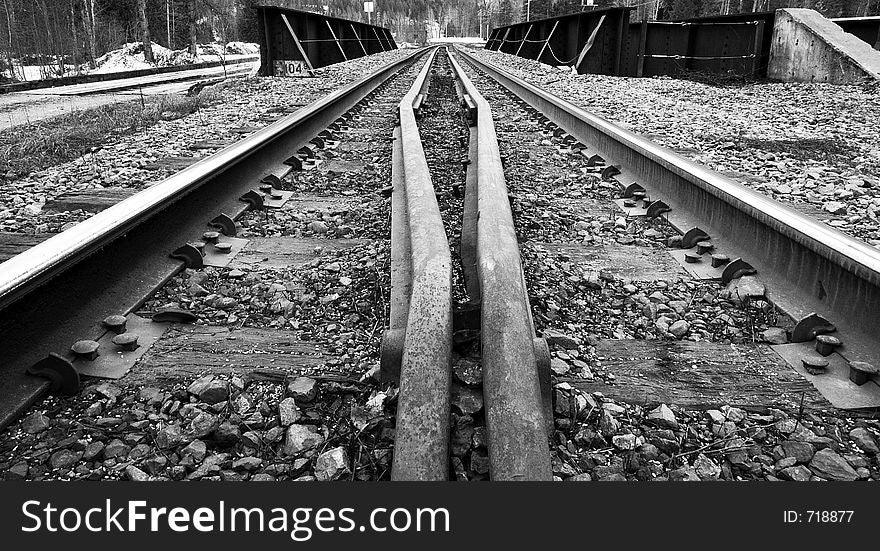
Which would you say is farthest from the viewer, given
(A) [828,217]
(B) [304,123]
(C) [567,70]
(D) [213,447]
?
(C) [567,70]

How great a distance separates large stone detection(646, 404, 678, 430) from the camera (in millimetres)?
1768

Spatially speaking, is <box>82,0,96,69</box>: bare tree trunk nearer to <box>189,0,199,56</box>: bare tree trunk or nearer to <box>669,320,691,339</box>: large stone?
<box>189,0,199,56</box>: bare tree trunk

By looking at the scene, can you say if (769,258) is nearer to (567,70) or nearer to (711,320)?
(711,320)

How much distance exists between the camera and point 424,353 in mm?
1619

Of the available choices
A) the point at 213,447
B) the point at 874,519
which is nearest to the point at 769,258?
the point at 874,519

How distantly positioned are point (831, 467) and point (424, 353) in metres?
1.02

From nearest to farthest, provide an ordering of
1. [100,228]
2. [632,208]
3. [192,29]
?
[100,228]
[632,208]
[192,29]

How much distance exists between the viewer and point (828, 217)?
3.47 m

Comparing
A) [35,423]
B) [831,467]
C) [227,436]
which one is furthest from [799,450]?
[35,423]

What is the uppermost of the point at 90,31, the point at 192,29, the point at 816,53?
the point at 192,29

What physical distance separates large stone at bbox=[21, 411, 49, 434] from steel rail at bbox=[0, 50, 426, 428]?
4 cm

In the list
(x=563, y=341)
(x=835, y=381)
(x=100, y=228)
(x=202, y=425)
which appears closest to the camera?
(x=202, y=425)

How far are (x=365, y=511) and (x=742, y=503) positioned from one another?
2.36 ft

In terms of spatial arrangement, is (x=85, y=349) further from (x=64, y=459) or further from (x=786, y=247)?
(x=786, y=247)
